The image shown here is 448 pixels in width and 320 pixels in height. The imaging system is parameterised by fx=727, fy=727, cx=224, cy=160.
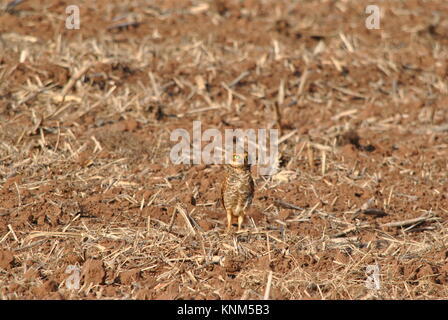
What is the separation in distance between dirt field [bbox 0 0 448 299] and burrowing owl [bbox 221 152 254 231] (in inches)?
10.8

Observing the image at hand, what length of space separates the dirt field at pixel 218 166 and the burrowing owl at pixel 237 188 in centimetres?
27

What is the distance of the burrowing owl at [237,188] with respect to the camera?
6.79 meters

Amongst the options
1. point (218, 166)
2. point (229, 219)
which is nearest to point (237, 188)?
point (229, 219)

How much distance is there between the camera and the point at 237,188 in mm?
6809

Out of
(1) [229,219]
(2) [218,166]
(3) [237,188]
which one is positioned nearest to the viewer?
(3) [237,188]

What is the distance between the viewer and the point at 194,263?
624 cm

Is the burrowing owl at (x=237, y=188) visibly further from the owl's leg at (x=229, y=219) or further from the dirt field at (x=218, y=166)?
the dirt field at (x=218, y=166)

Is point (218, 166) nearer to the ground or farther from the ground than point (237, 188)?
nearer to the ground

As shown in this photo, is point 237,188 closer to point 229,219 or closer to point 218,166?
point 229,219

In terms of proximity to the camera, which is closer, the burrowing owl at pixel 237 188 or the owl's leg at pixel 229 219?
the burrowing owl at pixel 237 188

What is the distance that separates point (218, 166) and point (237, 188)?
156 centimetres

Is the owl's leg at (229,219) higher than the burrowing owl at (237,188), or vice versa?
the burrowing owl at (237,188)

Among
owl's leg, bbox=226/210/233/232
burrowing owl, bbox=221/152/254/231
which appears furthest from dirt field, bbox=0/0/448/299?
burrowing owl, bbox=221/152/254/231

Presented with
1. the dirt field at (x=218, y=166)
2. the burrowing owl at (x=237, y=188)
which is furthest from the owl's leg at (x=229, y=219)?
the dirt field at (x=218, y=166)
